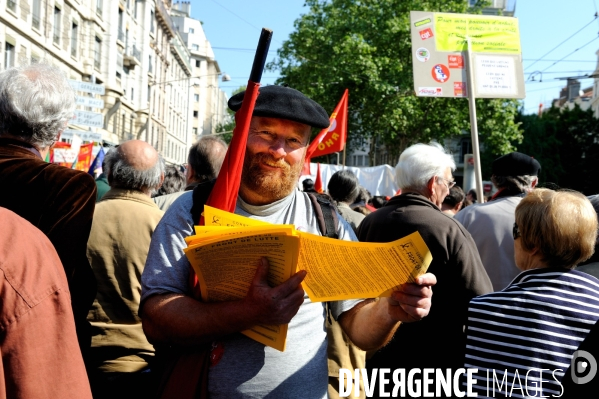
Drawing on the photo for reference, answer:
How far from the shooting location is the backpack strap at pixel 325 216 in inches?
90.7

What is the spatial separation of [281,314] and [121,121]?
1614 inches

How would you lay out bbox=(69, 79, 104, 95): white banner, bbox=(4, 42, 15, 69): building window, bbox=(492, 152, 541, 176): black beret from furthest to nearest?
bbox=(4, 42, 15, 69): building window
bbox=(69, 79, 104, 95): white banner
bbox=(492, 152, 541, 176): black beret

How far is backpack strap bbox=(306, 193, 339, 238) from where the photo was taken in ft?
7.55

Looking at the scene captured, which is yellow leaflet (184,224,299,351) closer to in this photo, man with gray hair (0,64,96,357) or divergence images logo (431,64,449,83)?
man with gray hair (0,64,96,357)

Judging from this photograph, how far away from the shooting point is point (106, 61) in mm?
34938

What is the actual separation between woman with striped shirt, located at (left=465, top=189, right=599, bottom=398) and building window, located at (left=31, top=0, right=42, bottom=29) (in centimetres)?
2590

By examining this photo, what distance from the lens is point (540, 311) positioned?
101 inches

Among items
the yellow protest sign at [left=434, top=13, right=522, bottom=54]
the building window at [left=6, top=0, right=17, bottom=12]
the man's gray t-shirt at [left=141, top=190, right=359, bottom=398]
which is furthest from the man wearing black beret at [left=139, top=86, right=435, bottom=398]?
the building window at [left=6, top=0, right=17, bottom=12]

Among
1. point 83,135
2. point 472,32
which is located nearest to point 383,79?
point 83,135

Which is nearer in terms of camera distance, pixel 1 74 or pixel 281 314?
pixel 281 314

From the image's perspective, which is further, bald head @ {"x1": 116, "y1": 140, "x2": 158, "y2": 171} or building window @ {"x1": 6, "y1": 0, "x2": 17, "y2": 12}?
building window @ {"x1": 6, "y1": 0, "x2": 17, "y2": 12}

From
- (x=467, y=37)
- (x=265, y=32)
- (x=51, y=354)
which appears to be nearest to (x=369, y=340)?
(x=265, y=32)

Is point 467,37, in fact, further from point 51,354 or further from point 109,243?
point 51,354

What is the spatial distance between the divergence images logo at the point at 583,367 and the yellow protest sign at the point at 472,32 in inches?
204
